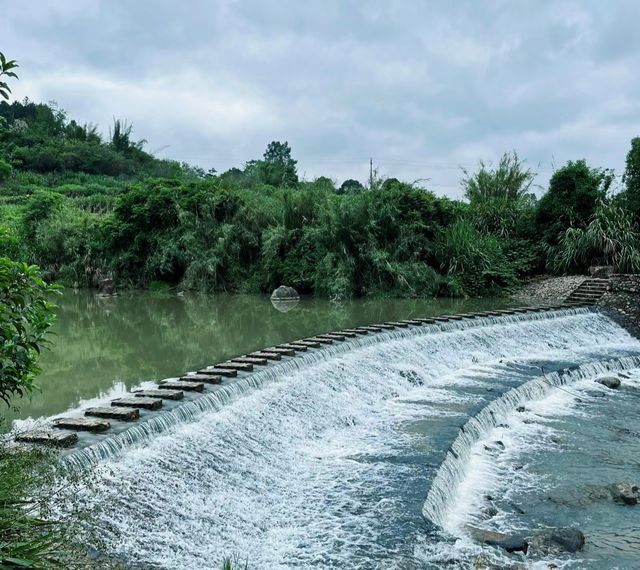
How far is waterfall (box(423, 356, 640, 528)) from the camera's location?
560 centimetres

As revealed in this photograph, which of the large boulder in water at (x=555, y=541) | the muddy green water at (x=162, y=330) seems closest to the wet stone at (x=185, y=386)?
the muddy green water at (x=162, y=330)

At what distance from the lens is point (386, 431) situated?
743 cm

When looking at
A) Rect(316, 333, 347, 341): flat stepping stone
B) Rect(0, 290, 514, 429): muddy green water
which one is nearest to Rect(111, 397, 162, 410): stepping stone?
Rect(0, 290, 514, 429): muddy green water

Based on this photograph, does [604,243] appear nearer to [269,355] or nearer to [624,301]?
[624,301]

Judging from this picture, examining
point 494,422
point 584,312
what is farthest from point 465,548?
A: point 584,312

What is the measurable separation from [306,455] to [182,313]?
10152 mm

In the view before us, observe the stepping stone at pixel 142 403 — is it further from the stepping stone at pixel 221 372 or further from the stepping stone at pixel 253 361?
the stepping stone at pixel 253 361

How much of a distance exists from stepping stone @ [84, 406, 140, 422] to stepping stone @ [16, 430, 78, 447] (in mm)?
668

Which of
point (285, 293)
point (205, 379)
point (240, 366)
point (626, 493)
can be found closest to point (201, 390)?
point (205, 379)

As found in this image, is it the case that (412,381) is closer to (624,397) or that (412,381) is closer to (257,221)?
(624,397)

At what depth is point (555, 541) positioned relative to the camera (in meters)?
5.13

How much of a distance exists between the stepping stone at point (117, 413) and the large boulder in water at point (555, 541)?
3488mm

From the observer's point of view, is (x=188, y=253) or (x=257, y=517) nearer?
(x=257, y=517)

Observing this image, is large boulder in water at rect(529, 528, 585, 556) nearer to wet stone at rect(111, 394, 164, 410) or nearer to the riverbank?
wet stone at rect(111, 394, 164, 410)
